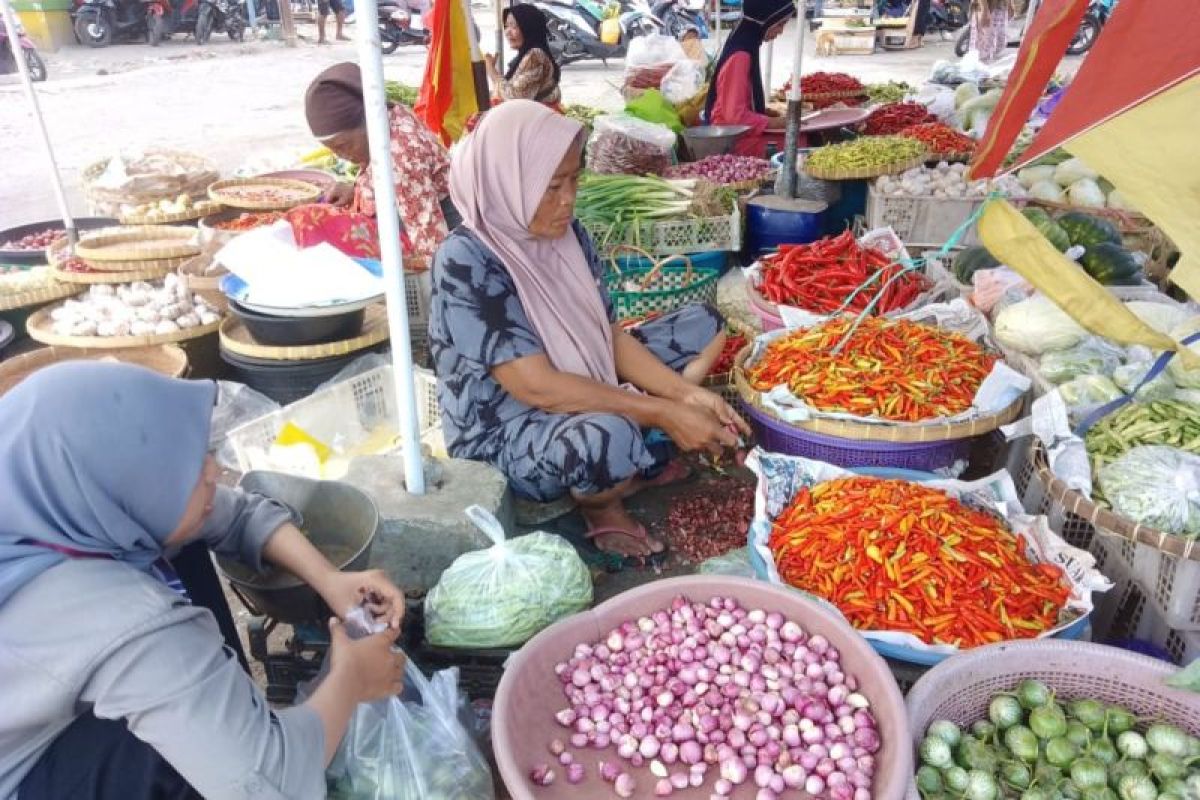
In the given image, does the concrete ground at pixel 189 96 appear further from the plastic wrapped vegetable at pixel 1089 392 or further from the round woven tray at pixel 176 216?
the plastic wrapped vegetable at pixel 1089 392

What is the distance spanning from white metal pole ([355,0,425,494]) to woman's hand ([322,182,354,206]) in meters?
2.82

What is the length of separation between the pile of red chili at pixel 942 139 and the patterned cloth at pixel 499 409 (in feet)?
12.9

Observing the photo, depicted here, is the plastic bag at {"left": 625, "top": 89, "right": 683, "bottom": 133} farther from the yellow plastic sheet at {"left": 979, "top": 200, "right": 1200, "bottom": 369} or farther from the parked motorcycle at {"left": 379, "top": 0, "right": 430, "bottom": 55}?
the parked motorcycle at {"left": 379, "top": 0, "right": 430, "bottom": 55}

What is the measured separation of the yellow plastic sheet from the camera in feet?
4.74

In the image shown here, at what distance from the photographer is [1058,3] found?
1786mm

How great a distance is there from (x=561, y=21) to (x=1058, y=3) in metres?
14.8

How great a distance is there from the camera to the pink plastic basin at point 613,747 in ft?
5.14

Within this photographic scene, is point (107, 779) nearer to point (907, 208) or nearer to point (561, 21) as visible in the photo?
point (907, 208)

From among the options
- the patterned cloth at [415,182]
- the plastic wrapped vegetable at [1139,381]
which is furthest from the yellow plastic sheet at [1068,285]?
the patterned cloth at [415,182]

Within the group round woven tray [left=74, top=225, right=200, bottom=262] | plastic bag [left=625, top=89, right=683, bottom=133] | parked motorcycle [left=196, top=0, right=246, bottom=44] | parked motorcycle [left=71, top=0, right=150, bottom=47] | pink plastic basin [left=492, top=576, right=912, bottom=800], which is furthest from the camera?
parked motorcycle [left=196, top=0, right=246, bottom=44]

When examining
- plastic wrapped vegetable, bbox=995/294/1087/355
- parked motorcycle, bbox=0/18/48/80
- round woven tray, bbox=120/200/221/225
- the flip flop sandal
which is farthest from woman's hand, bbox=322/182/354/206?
parked motorcycle, bbox=0/18/48/80

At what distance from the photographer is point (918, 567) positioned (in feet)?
6.75

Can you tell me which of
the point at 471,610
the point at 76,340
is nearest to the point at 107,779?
the point at 471,610

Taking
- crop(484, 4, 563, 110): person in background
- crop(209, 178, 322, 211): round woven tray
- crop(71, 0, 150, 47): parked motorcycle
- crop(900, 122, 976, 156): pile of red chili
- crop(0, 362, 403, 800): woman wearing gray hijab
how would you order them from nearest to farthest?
crop(0, 362, 403, 800): woman wearing gray hijab
crop(209, 178, 322, 211): round woven tray
crop(900, 122, 976, 156): pile of red chili
crop(484, 4, 563, 110): person in background
crop(71, 0, 150, 47): parked motorcycle
